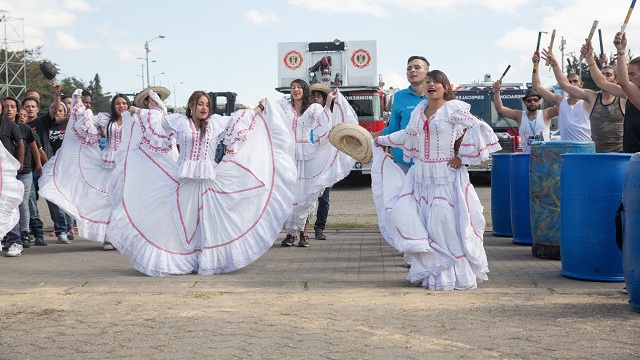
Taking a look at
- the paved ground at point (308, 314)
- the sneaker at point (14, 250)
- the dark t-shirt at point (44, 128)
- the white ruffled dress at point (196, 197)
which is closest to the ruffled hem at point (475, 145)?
the paved ground at point (308, 314)

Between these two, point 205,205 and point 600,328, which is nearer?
point 600,328

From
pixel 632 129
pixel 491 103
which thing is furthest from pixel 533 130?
pixel 491 103

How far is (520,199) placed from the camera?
996 cm

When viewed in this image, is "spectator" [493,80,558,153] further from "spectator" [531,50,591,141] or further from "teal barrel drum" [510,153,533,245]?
"teal barrel drum" [510,153,533,245]

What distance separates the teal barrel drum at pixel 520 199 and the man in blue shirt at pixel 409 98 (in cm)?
194

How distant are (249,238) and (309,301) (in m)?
1.85

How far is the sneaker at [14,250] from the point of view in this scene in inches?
384

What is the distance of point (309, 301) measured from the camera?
6.62 meters

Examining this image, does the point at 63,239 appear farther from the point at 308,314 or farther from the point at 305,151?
the point at 308,314

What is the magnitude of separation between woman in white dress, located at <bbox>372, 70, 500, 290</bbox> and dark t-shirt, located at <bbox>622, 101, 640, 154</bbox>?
3.62 ft

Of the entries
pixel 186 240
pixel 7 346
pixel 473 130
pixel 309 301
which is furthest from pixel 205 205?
pixel 7 346

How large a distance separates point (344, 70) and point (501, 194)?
36.2 ft

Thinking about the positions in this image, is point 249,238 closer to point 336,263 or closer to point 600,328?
A: point 336,263

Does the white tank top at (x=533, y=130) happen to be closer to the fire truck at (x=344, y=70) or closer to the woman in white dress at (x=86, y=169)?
the woman in white dress at (x=86, y=169)
